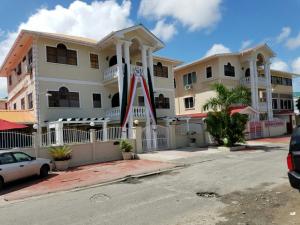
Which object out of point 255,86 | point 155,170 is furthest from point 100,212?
point 255,86

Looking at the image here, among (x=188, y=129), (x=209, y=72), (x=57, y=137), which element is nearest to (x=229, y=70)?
(x=209, y=72)

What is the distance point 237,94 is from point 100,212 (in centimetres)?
1694

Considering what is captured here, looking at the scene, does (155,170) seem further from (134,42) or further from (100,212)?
(134,42)

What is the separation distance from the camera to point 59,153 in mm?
15414

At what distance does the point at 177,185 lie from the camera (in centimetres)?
1019

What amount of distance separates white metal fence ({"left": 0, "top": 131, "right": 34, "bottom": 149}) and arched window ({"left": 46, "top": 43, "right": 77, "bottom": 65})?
8198 millimetres

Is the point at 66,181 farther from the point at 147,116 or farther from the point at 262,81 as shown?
the point at 262,81

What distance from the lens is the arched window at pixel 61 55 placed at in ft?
71.4

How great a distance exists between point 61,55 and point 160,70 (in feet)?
32.0

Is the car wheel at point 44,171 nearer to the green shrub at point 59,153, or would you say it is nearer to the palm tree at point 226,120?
the green shrub at point 59,153

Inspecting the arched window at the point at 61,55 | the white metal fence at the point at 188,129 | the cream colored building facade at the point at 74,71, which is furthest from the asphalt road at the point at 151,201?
the arched window at the point at 61,55

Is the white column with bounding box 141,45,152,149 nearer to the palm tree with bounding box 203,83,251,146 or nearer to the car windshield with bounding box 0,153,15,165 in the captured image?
the palm tree with bounding box 203,83,251,146

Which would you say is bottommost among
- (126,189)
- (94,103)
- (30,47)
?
(126,189)

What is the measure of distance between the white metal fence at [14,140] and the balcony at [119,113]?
8.54 m
